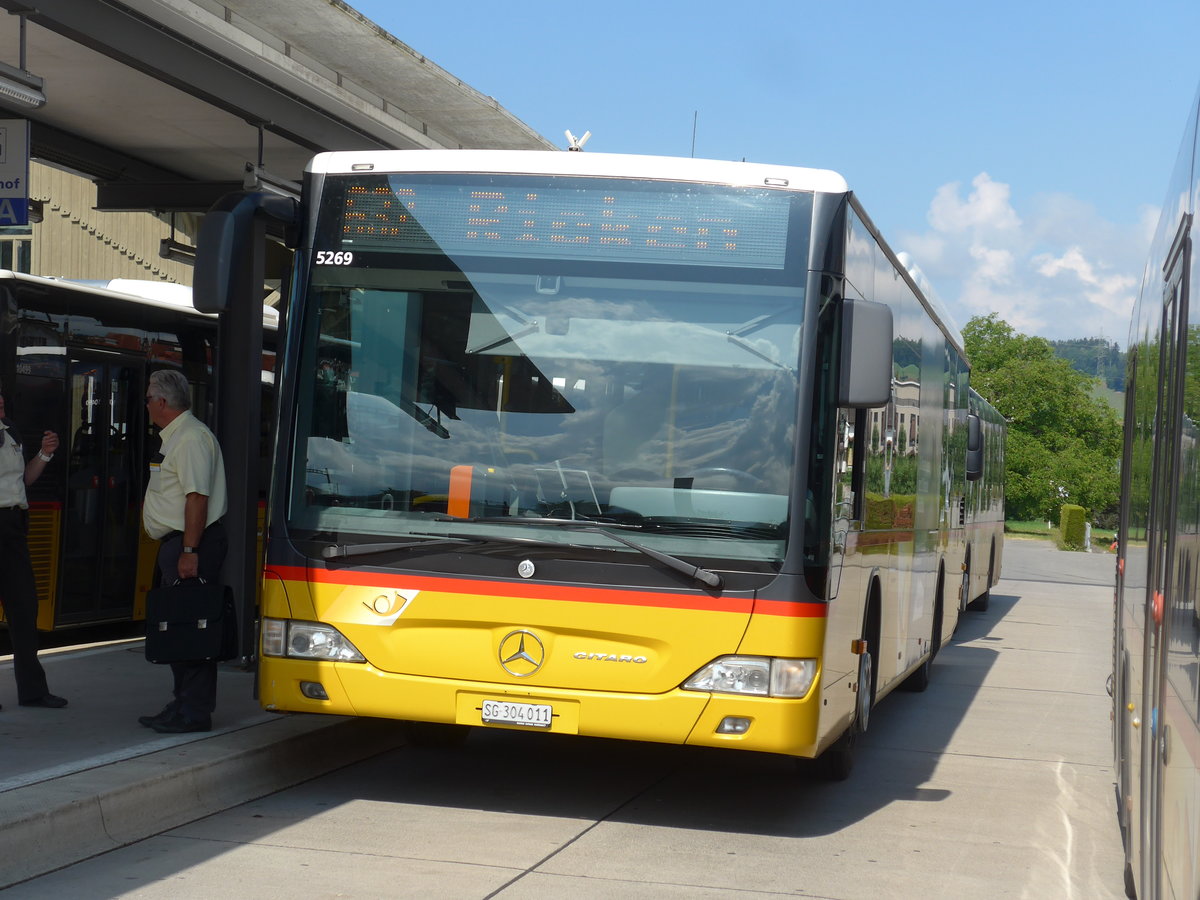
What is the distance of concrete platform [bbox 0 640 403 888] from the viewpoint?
20.6ft

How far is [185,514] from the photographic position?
8.14 metres

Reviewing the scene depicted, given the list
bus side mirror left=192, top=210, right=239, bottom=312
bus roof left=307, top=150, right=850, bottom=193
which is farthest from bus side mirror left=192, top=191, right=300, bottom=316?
bus roof left=307, top=150, right=850, bottom=193

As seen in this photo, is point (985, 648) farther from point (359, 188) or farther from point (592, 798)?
point (359, 188)

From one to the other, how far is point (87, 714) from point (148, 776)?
1.97 metres

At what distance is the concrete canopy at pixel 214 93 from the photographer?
11141mm

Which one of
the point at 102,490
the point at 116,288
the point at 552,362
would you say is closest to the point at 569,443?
the point at 552,362

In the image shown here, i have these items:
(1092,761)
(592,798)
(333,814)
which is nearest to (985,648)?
(1092,761)

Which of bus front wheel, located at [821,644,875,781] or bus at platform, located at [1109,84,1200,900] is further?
bus front wheel, located at [821,644,875,781]

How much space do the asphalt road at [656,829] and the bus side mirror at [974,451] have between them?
672cm

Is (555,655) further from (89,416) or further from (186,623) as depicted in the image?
(89,416)

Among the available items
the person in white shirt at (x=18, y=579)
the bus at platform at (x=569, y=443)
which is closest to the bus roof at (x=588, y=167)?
the bus at platform at (x=569, y=443)

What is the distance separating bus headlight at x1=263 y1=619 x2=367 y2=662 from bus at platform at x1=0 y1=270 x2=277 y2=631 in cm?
535

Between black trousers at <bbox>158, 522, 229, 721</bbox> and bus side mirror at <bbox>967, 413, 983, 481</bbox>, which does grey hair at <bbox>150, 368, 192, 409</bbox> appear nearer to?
black trousers at <bbox>158, 522, 229, 721</bbox>

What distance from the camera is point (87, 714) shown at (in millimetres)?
8688
